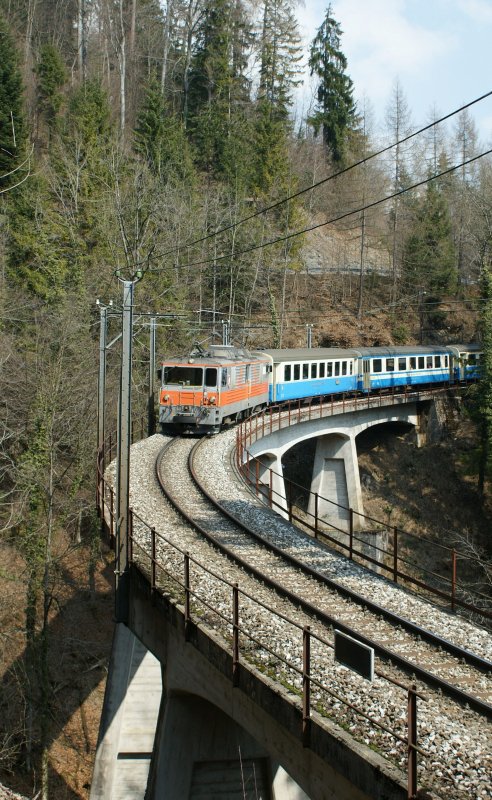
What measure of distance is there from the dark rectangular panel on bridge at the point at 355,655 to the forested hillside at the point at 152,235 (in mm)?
5759

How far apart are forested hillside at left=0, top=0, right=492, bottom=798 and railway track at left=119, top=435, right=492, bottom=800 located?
14.9ft

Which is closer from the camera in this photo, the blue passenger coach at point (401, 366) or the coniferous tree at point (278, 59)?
the blue passenger coach at point (401, 366)

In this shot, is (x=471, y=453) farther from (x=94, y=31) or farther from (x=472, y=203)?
(x=94, y=31)

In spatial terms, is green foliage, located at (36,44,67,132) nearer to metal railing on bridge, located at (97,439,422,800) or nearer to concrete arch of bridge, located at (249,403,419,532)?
concrete arch of bridge, located at (249,403,419,532)

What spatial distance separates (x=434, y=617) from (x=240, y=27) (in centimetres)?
5636

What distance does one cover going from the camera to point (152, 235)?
99.7 ft

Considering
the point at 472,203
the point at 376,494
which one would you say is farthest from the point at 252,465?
the point at 472,203

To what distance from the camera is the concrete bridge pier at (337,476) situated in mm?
34344

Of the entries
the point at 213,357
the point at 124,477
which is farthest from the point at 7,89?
the point at 124,477

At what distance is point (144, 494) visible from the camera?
1544cm

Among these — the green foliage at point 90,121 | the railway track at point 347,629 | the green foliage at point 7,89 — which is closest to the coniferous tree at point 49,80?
the green foliage at point 90,121

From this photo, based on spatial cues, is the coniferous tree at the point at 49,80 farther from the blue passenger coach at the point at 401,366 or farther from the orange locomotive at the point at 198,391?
the orange locomotive at the point at 198,391

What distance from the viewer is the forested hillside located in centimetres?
2077

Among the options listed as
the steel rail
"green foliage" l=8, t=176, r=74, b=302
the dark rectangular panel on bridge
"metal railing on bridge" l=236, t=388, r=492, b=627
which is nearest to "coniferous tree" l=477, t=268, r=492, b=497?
"metal railing on bridge" l=236, t=388, r=492, b=627
